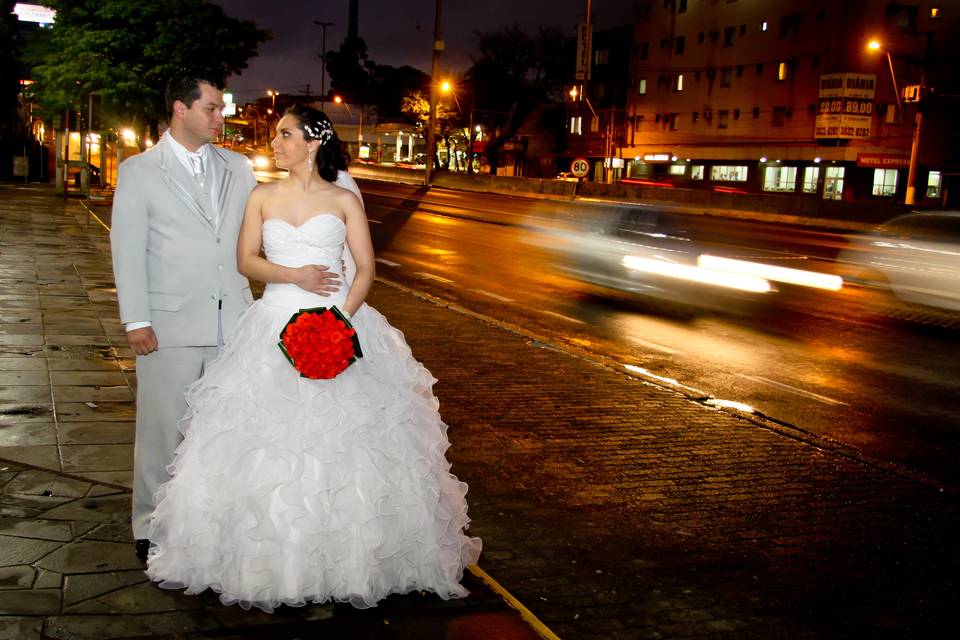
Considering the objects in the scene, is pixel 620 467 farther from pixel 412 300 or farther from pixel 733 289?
pixel 733 289

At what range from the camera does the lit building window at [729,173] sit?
63.0 metres

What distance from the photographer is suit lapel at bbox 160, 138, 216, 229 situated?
165 inches

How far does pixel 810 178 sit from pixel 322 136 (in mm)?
58153

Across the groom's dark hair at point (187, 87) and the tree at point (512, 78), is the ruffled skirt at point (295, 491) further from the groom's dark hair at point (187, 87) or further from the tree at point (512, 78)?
the tree at point (512, 78)

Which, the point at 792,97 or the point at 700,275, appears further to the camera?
the point at 792,97

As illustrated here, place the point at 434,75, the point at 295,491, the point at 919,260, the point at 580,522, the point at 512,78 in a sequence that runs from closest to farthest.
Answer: the point at 295,491 → the point at 580,522 → the point at 919,260 → the point at 434,75 → the point at 512,78

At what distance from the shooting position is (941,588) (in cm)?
461

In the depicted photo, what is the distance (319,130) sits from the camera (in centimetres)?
415

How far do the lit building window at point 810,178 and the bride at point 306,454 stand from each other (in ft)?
188

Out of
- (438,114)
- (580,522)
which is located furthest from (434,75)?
(580,522)

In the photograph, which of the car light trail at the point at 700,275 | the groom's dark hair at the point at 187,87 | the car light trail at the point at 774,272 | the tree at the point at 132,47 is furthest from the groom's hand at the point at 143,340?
the tree at the point at 132,47

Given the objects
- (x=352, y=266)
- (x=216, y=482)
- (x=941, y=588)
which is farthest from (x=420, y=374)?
(x=941, y=588)

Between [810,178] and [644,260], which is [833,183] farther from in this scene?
[644,260]

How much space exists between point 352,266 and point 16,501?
2153mm
